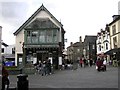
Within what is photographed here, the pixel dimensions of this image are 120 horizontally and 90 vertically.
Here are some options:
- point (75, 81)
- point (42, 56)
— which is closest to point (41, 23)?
point (42, 56)

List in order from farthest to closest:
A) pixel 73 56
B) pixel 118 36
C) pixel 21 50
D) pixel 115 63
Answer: pixel 73 56, pixel 118 36, pixel 21 50, pixel 115 63

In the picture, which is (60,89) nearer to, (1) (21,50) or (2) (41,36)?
(2) (41,36)

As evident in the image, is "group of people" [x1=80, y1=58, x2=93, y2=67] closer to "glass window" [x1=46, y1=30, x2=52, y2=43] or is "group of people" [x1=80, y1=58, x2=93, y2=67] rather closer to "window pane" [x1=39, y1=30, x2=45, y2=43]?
"glass window" [x1=46, y1=30, x2=52, y2=43]

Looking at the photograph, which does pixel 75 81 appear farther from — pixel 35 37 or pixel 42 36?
pixel 35 37

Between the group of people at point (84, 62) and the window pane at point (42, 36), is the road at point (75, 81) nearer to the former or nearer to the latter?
the window pane at point (42, 36)

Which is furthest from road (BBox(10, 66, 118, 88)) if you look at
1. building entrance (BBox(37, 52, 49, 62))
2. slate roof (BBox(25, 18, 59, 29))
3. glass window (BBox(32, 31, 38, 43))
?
slate roof (BBox(25, 18, 59, 29))

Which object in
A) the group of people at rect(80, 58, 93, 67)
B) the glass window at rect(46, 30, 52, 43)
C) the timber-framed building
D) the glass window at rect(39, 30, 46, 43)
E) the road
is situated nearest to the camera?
the road

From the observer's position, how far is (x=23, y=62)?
5003 centimetres

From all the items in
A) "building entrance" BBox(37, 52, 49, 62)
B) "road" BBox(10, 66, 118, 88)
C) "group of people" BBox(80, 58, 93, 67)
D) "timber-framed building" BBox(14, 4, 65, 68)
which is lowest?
"road" BBox(10, 66, 118, 88)

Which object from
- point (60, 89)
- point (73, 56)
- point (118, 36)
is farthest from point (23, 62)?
point (73, 56)

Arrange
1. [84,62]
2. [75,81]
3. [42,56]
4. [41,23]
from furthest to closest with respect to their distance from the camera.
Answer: [84,62] → [41,23] → [42,56] → [75,81]

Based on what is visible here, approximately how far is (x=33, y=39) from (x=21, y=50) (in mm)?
4297

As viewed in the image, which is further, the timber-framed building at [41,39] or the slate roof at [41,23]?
the slate roof at [41,23]

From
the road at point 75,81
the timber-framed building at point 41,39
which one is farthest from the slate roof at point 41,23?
the road at point 75,81
